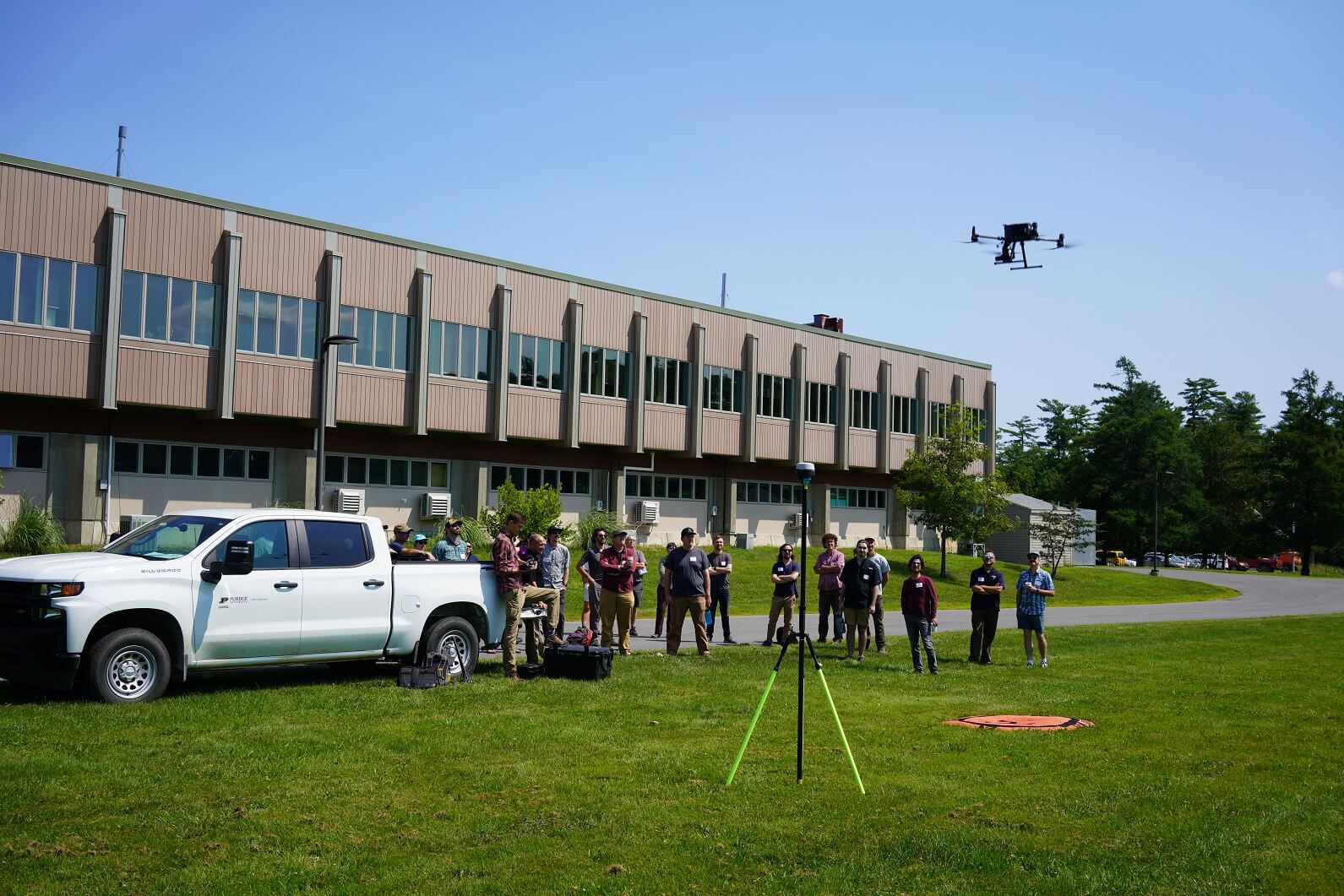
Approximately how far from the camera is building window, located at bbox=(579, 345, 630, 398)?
44531 mm

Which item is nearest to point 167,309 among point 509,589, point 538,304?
point 538,304

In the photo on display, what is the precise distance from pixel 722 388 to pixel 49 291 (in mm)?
26251

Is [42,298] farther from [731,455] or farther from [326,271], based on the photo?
[731,455]

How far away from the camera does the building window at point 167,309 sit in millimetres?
32375

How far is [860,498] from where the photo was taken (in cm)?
6003

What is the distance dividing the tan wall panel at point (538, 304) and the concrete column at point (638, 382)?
3.57 meters

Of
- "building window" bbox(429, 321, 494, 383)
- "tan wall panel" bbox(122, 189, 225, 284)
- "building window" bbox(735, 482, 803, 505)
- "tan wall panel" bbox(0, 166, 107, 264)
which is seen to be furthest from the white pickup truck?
"building window" bbox(735, 482, 803, 505)

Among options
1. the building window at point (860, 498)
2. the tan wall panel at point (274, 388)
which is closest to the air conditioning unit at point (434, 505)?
the tan wall panel at point (274, 388)

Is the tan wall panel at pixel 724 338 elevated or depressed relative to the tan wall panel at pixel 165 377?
elevated

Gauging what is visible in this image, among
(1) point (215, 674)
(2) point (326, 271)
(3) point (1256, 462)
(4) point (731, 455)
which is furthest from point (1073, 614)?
(3) point (1256, 462)

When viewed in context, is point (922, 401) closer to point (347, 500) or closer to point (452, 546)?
point (347, 500)

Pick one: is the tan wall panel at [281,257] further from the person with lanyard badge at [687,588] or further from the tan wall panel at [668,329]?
the person with lanyard badge at [687,588]

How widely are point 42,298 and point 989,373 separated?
1935 inches

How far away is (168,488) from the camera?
34.4 m
